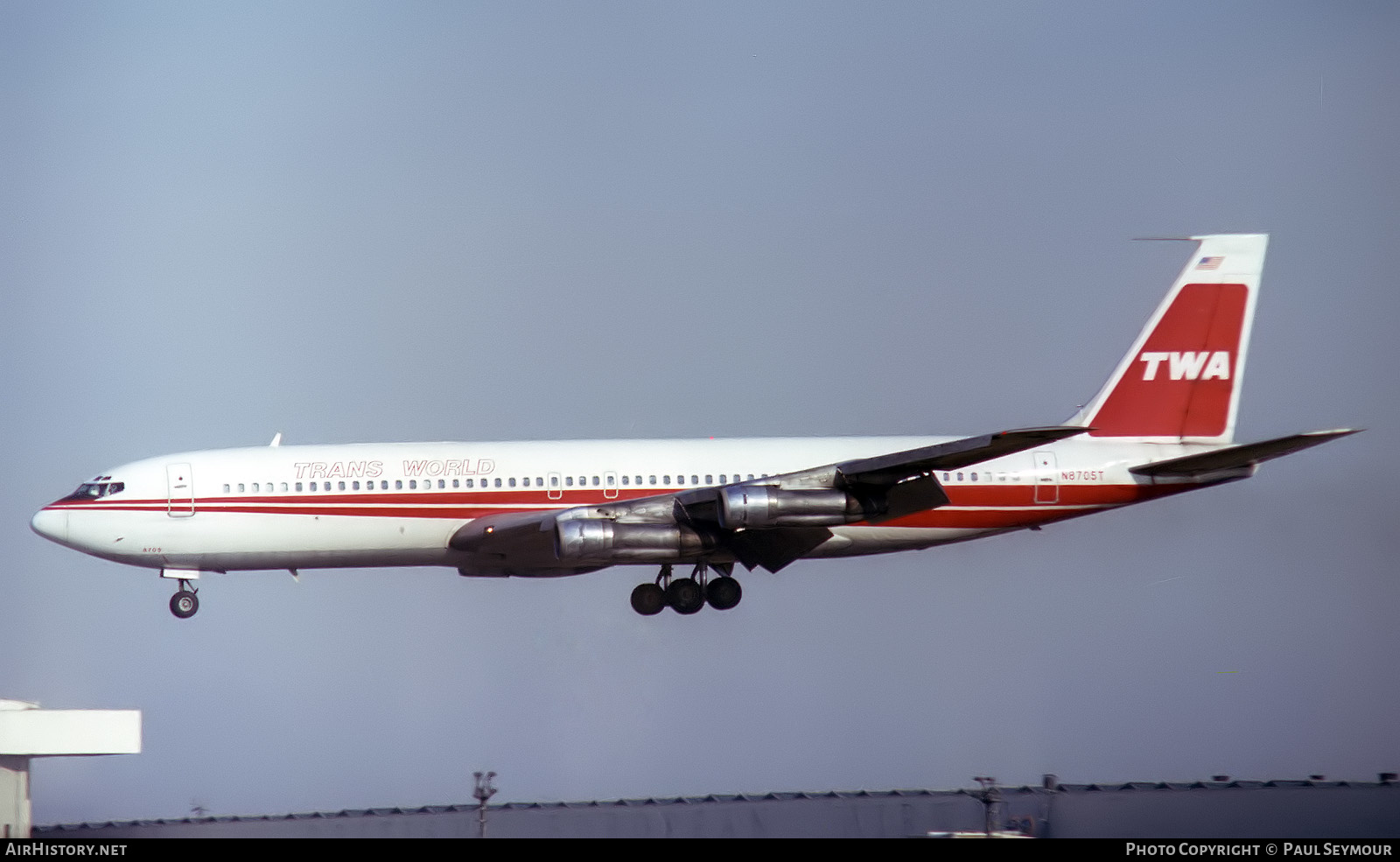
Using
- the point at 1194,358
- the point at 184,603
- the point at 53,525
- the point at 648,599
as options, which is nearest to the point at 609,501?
the point at 648,599

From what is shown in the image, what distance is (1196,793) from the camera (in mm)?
71125

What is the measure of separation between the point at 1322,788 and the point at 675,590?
3215 centimetres

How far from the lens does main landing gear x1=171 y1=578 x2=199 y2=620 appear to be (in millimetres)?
52062

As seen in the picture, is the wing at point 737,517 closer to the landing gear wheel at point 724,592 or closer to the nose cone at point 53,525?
the landing gear wheel at point 724,592

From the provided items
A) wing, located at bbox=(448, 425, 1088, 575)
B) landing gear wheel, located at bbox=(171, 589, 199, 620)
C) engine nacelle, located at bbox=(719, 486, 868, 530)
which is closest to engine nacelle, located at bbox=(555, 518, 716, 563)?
wing, located at bbox=(448, 425, 1088, 575)

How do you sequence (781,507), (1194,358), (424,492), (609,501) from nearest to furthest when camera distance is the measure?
(781,507), (424,492), (609,501), (1194,358)

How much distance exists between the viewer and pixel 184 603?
171 feet

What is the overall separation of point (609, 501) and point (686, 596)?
460cm

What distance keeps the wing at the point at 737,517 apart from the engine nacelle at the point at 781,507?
0.08 ft

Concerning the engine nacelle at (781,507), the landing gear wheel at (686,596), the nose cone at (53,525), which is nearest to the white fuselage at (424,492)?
the nose cone at (53,525)

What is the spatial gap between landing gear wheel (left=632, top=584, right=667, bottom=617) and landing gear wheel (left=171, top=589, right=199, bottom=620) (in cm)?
1286

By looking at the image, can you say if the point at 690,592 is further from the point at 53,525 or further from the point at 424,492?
the point at 53,525

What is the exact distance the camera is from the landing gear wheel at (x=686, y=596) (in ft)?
179

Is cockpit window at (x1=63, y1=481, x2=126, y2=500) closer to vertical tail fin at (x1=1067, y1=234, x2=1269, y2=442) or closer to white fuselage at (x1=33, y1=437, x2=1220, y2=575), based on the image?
white fuselage at (x1=33, y1=437, x2=1220, y2=575)
